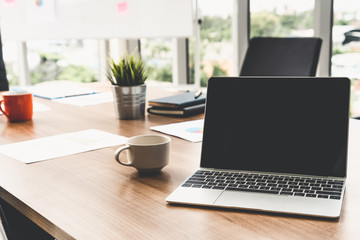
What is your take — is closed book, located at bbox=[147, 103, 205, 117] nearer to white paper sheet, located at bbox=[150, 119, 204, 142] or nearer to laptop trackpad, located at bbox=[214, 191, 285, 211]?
white paper sheet, located at bbox=[150, 119, 204, 142]

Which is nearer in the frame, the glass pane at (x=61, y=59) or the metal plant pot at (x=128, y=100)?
the metal plant pot at (x=128, y=100)

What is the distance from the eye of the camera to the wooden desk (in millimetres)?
639

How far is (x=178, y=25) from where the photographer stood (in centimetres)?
339

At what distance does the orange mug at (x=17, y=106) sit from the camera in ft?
4.94

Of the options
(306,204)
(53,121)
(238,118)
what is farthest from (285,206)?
(53,121)

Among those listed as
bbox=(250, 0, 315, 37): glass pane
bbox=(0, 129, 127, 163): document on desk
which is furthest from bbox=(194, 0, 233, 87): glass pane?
bbox=(0, 129, 127, 163): document on desk

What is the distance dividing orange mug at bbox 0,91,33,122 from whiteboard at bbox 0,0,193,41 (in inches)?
79.3

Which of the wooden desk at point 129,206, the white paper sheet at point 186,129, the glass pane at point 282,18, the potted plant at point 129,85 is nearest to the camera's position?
the wooden desk at point 129,206

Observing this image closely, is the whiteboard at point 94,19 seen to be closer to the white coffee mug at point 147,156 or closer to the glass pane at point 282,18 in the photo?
the glass pane at point 282,18

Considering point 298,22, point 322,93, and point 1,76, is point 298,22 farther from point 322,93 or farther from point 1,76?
point 322,93

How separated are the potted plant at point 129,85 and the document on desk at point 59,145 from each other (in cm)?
18

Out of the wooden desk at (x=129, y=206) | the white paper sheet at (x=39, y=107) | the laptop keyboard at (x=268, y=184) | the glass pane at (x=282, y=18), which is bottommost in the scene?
the wooden desk at (x=129, y=206)

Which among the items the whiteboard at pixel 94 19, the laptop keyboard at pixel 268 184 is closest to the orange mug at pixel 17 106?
the laptop keyboard at pixel 268 184

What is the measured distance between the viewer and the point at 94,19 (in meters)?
3.88
